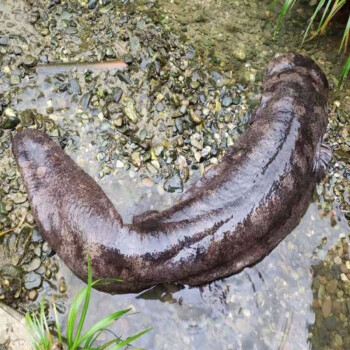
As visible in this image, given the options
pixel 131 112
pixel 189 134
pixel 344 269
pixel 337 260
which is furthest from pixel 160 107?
pixel 344 269

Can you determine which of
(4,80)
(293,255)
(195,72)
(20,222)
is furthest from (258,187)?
(4,80)

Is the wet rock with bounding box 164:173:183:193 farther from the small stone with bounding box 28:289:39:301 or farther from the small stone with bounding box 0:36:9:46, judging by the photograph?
the small stone with bounding box 0:36:9:46

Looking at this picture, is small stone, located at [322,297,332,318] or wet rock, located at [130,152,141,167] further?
wet rock, located at [130,152,141,167]

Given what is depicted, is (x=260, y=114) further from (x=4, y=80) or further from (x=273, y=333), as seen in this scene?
(x=4, y=80)

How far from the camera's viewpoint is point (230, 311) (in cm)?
455

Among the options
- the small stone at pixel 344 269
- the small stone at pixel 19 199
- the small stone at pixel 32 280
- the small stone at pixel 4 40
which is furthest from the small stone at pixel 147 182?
the small stone at pixel 4 40

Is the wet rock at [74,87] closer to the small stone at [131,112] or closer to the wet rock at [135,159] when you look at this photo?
the small stone at [131,112]

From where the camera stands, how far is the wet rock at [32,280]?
4.47 m

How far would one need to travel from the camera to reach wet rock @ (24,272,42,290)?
4469mm

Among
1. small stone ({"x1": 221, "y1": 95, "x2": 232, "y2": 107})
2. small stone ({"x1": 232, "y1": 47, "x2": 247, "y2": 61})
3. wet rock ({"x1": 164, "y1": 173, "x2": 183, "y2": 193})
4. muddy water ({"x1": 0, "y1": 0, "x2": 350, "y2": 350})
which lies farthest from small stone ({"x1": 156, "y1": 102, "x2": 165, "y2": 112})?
small stone ({"x1": 232, "y1": 47, "x2": 247, "y2": 61})

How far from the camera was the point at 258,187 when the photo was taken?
440cm

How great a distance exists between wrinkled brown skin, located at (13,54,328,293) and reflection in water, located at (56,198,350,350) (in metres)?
0.16

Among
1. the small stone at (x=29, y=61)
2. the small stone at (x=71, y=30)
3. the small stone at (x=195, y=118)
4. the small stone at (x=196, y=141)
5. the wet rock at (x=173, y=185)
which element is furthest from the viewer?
the small stone at (x=71, y=30)

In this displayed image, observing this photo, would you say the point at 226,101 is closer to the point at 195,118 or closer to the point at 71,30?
the point at 195,118
